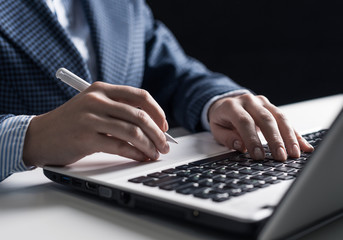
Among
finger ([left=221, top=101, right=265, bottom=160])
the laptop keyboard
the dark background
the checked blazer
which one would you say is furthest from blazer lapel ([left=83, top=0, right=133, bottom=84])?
the dark background

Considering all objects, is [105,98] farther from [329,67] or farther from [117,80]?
[329,67]

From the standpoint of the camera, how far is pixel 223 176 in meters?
0.41

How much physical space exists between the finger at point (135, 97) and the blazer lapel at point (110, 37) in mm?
373

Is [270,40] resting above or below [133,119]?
below

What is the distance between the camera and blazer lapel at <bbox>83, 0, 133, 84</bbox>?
2.89 feet

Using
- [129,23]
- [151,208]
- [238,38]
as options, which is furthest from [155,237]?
[238,38]

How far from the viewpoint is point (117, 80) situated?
0.90 metres

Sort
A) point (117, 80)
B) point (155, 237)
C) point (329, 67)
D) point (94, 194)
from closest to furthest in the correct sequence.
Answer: point (155, 237), point (94, 194), point (117, 80), point (329, 67)

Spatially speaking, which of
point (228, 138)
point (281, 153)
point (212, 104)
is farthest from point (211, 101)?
point (281, 153)

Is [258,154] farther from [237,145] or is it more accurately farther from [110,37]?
[110,37]

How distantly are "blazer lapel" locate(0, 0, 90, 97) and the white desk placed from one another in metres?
0.33

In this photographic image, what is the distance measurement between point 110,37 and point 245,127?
47 centimetres

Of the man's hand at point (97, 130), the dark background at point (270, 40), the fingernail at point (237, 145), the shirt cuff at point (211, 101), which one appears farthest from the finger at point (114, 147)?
the dark background at point (270, 40)

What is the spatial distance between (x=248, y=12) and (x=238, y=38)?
0.35ft
